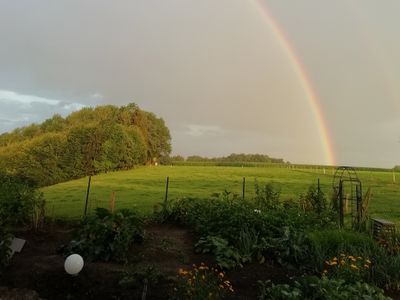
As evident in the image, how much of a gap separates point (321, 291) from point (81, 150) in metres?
34.3

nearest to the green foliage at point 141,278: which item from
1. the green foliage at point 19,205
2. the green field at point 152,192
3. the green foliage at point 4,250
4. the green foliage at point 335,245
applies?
the green foliage at point 4,250

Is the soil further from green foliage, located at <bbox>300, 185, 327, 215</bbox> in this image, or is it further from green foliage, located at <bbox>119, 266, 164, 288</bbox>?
green foliage, located at <bbox>300, 185, 327, 215</bbox>

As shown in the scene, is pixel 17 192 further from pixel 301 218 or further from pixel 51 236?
pixel 301 218

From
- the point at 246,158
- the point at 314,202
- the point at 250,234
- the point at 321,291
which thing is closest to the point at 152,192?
the point at 314,202

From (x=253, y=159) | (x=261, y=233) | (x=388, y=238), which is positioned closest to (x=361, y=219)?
(x=388, y=238)

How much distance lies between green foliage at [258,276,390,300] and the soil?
20.0 inches

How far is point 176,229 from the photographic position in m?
9.30

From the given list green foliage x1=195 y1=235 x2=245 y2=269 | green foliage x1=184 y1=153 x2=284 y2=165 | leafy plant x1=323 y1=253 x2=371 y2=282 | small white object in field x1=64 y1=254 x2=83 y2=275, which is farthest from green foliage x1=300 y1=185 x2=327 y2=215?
green foliage x1=184 y1=153 x2=284 y2=165

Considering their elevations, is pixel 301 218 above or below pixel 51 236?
above

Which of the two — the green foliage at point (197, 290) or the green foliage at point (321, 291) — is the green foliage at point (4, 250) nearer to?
the green foliage at point (197, 290)

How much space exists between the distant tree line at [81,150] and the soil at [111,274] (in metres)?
21.3

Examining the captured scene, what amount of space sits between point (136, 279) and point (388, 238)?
491cm

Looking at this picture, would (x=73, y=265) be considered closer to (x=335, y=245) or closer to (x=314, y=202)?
(x=335, y=245)

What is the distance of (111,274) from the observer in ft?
18.4
